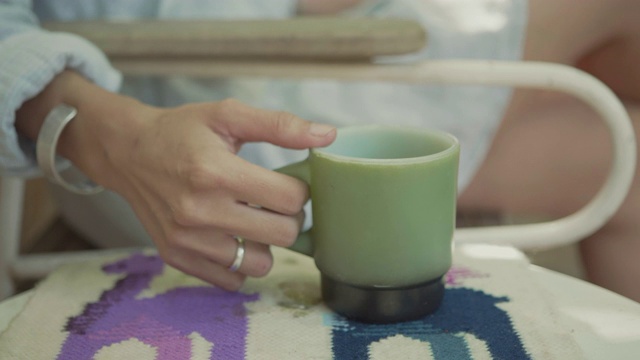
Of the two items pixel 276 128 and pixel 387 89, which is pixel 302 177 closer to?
pixel 276 128

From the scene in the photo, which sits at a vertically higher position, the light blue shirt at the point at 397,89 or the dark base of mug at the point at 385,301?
the light blue shirt at the point at 397,89

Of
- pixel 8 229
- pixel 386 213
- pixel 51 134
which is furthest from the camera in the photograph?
pixel 8 229

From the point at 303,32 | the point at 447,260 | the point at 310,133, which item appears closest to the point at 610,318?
the point at 447,260

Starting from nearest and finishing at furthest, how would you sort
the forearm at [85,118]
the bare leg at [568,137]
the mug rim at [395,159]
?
the mug rim at [395,159] < the forearm at [85,118] < the bare leg at [568,137]

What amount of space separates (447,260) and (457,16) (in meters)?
0.48

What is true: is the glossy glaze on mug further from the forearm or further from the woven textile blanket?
the forearm

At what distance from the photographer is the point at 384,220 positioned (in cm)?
49

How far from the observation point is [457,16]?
919 millimetres

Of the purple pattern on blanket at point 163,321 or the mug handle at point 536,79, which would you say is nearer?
the purple pattern on blanket at point 163,321

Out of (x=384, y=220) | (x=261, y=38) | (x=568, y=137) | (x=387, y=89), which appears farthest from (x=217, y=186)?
(x=568, y=137)

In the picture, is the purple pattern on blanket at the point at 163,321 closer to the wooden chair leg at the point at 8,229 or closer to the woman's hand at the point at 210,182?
the woman's hand at the point at 210,182

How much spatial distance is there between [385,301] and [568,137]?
51 centimetres

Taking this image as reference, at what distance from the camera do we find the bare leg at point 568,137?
86 centimetres

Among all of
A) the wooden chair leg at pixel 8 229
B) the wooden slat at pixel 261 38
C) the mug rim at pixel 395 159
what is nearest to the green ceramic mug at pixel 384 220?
the mug rim at pixel 395 159
